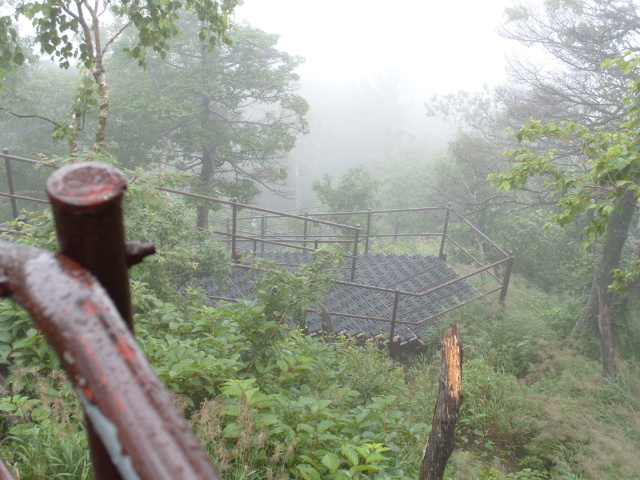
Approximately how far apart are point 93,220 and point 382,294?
6669 mm

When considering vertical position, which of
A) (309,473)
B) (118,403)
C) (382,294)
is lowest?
(382,294)

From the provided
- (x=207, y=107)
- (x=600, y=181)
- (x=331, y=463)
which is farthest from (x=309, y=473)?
(x=207, y=107)

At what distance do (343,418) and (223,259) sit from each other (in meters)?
3.65

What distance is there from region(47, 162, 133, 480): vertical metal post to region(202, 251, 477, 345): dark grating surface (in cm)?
458

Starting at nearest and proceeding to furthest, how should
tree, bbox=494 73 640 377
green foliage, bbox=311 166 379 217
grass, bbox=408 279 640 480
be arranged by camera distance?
1. tree, bbox=494 73 640 377
2. grass, bbox=408 279 640 480
3. green foliage, bbox=311 166 379 217

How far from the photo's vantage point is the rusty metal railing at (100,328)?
0.97 ft

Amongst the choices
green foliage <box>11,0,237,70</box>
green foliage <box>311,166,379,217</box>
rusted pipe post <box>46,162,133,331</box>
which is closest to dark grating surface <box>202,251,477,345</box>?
green foliage <box>11,0,237,70</box>

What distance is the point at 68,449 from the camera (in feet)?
5.40

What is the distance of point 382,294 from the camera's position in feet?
22.6

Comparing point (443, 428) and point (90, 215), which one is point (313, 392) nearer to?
point (443, 428)

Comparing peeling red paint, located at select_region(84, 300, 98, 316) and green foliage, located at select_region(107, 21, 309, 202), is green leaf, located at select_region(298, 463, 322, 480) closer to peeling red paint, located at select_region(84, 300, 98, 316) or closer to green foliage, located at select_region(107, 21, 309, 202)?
peeling red paint, located at select_region(84, 300, 98, 316)

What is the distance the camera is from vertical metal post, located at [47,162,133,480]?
0.37m

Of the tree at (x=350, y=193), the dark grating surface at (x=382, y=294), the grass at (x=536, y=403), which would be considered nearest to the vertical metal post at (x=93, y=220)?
the grass at (x=536, y=403)

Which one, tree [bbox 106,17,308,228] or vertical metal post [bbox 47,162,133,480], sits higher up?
vertical metal post [bbox 47,162,133,480]
